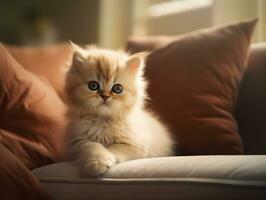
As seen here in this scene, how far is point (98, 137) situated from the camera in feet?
4.41

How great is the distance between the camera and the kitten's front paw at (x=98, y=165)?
112 centimetres

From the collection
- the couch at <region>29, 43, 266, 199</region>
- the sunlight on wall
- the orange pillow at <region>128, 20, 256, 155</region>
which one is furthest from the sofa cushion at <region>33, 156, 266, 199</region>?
the sunlight on wall

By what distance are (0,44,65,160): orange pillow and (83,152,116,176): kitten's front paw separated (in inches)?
13.9

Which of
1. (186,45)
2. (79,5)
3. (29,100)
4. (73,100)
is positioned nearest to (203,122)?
(186,45)

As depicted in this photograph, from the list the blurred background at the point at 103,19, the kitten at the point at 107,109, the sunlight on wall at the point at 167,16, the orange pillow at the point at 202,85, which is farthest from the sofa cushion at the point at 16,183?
the blurred background at the point at 103,19

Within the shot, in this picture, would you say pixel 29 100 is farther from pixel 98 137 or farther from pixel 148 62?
pixel 148 62

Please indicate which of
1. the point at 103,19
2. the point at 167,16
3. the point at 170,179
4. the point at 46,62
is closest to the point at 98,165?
the point at 170,179

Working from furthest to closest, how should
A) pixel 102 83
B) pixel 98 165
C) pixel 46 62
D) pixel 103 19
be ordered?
pixel 103 19 < pixel 46 62 < pixel 102 83 < pixel 98 165

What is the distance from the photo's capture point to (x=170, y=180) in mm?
1015

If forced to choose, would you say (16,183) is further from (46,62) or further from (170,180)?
(46,62)

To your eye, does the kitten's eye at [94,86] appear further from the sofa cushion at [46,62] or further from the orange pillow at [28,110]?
the sofa cushion at [46,62]

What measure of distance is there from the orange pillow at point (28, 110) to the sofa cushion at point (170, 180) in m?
0.31

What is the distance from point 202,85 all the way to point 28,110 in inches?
24.4

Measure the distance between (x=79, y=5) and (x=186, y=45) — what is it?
1.51 metres
